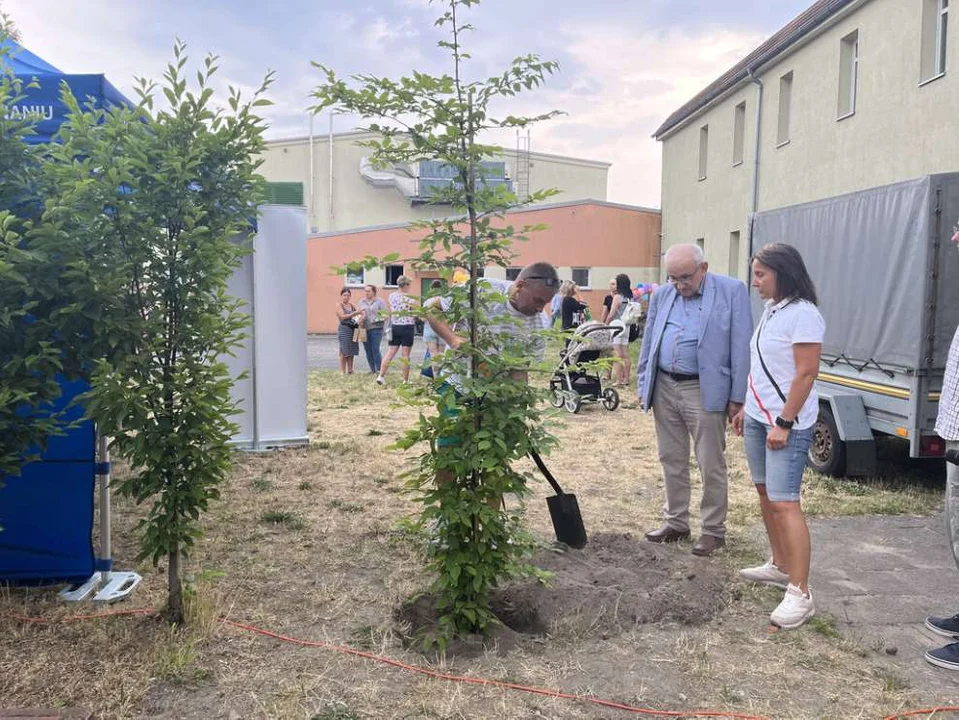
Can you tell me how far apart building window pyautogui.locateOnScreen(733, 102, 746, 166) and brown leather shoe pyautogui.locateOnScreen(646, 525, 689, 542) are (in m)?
18.2

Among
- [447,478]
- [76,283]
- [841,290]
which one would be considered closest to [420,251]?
[447,478]

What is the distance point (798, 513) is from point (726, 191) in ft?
64.2

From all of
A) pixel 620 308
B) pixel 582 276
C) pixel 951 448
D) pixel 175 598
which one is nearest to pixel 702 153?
pixel 582 276

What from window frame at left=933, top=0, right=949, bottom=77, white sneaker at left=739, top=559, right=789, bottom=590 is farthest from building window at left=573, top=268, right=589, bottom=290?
white sneaker at left=739, top=559, right=789, bottom=590

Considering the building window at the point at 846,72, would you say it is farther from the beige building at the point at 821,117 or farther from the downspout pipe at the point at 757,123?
the downspout pipe at the point at 757,123

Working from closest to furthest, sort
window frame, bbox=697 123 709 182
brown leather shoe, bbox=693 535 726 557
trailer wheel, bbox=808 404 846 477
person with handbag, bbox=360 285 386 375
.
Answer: brown leather shoe, bbox=693 535 726 557, trailer wheel, bbox=808 404 846 477, person with handbag, bbox=360 285 386 375, window frame, bbox=697 123 709 182

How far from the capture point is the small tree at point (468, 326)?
322 cm

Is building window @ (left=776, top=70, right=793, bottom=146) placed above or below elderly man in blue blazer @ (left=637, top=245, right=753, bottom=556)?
above

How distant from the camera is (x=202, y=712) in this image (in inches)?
118

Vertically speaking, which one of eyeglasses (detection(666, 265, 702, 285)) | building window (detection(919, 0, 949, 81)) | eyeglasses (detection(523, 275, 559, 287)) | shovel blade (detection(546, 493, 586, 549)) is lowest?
shovel blade (detection(546, 493, 586, 549))

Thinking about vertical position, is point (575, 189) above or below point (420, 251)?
above

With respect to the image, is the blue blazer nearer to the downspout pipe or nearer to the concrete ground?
the concrete ground

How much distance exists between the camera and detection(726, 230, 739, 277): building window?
2153 centimetres

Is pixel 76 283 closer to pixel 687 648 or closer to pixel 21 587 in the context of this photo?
pixel 21 587
